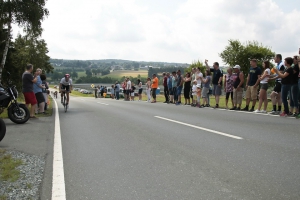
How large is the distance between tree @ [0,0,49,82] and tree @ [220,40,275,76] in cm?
4135

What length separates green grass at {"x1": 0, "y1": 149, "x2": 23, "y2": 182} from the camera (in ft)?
15.6

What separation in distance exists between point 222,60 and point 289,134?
190 ft

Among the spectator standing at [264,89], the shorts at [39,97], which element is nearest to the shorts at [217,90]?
the spectator standing at [264,89]

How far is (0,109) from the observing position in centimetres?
1056

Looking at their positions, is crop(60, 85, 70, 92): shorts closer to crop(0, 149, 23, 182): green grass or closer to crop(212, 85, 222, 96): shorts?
crop(212, 85, 222, 96): shorts

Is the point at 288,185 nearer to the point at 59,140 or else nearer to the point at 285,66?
the point at 59,140

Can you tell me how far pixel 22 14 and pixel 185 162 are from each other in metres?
20.5

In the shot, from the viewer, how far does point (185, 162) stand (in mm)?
5488

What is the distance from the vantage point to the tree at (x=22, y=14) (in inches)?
861

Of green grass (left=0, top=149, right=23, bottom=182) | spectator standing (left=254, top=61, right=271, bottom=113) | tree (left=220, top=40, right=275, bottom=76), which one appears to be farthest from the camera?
tree (left=220, top=40, right=275, bottom=76)

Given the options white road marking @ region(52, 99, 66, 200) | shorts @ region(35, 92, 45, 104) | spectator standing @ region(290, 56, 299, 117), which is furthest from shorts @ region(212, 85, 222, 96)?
white road marking @ region(52, 99, 66, 200)

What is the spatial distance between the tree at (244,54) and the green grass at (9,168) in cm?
5474

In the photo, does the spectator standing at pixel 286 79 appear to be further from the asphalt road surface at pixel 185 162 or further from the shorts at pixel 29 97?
the shorts at pixel 29 97

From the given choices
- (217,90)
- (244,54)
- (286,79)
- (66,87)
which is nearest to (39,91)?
(66,87)
